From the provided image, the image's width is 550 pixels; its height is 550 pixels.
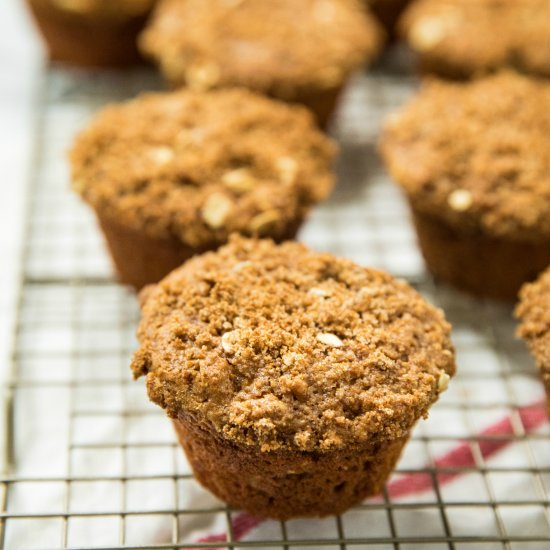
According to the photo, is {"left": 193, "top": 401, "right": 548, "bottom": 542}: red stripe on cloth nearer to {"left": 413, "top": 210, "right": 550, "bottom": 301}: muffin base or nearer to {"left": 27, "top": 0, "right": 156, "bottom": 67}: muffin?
{"left": 413, "top": 210, "right": 550, "bottom": 301}: muffin base

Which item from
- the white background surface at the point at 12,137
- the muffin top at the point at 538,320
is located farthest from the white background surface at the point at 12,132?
the muffin top at the point at 538,320

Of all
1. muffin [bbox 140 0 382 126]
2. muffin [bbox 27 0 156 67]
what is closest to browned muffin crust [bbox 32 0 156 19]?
muffin [bbox 27 0 156 67]

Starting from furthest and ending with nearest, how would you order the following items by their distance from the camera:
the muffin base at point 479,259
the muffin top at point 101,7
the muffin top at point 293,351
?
the muffin top at point 101,7 < the muffin base at point 479,259 < the muffin top at point 293,351

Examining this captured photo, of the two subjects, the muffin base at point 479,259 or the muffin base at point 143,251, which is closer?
the muffin base at point 143,251

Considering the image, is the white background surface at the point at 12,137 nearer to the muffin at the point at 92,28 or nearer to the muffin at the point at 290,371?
the muffin at the point at 92,28

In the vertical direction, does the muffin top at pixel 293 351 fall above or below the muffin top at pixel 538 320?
above

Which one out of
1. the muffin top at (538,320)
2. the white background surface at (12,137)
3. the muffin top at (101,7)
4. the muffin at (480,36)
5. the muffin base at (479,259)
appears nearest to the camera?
the muffin top at (538,320)
